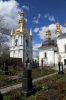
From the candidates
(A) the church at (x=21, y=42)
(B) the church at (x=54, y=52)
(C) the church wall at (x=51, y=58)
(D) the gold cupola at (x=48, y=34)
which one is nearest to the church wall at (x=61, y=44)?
(B) the church at (x=54, y=52)

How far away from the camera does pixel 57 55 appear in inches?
1649

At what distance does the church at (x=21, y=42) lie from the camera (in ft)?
152

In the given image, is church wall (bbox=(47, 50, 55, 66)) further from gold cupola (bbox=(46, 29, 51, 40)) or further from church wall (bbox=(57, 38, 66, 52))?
gold cupola (bbox=(46, 29, 51, 40))

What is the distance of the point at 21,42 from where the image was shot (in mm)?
46438

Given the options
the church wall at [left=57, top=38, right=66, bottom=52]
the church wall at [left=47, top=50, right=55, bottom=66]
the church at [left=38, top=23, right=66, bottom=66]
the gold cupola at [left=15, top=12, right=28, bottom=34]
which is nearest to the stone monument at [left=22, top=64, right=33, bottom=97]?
the church at [left=38, top=23, right=66, bottom=66]

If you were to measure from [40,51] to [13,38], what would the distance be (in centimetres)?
1188

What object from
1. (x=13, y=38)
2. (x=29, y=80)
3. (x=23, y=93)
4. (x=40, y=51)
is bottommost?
(x=23, y=93)

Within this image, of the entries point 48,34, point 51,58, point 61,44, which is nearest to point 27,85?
point 51,58

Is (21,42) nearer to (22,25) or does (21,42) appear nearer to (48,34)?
(22,25)

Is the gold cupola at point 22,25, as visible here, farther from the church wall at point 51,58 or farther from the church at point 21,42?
the church wall at point 51,58

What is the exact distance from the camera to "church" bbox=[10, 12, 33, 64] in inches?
1821


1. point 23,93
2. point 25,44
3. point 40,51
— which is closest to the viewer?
point 23,93

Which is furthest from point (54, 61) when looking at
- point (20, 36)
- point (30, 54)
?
point (20, 36)

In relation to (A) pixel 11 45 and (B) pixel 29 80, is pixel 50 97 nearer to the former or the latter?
(B) pixel 29 80
